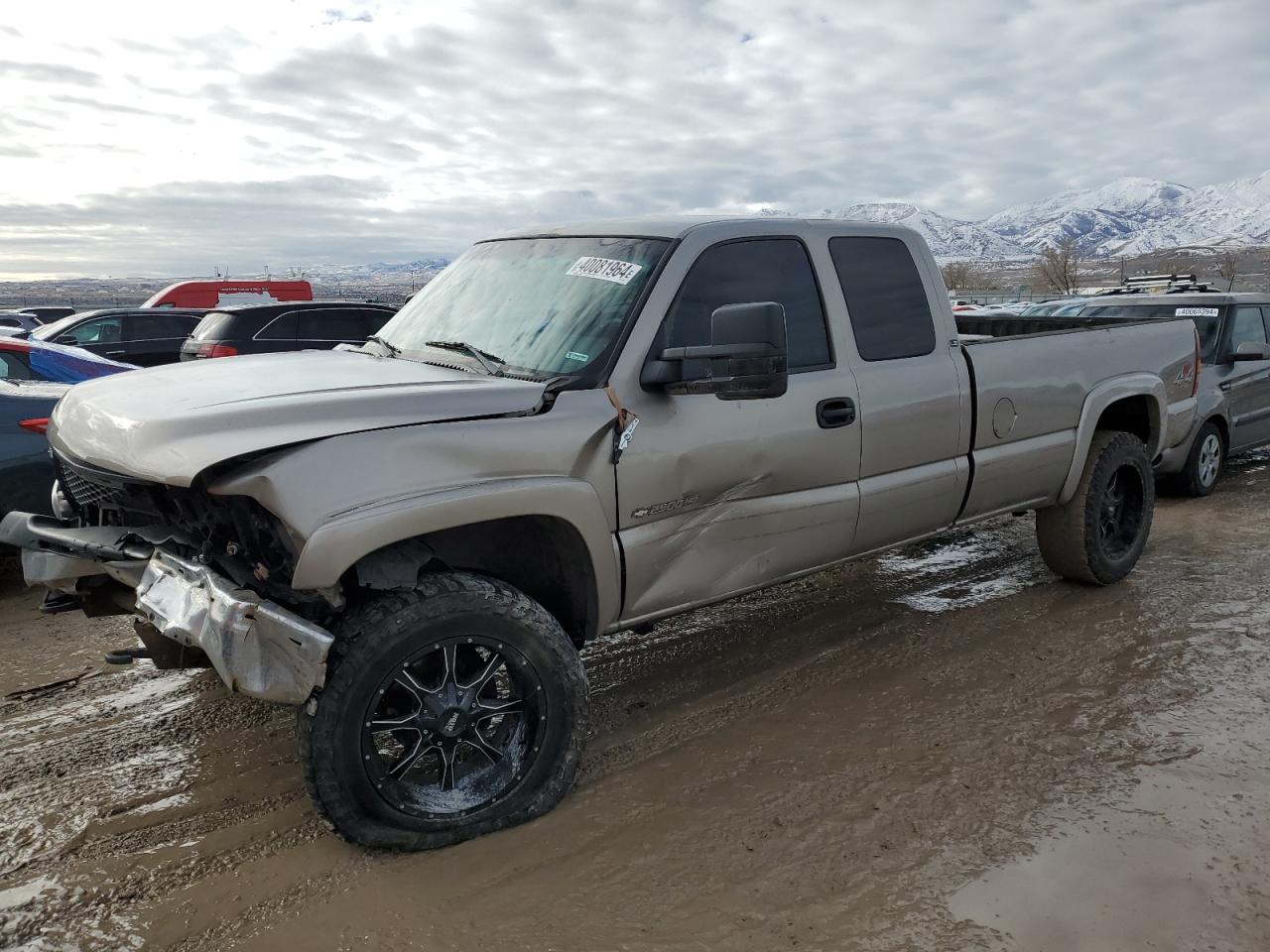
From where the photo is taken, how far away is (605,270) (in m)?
3.61

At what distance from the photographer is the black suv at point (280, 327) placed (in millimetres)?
11797

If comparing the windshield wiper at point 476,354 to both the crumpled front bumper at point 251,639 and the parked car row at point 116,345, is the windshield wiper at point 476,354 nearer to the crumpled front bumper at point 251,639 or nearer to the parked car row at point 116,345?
the crumpled front bumper at point 251,639

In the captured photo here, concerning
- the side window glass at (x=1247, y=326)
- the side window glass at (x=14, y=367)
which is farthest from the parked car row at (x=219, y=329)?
the side window glass at (x=1247, y=326)

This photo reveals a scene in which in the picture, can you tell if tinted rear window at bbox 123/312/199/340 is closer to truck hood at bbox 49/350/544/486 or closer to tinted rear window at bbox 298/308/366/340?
tinted rear window at bbox 298/308/366/340

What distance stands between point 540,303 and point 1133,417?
3843mm

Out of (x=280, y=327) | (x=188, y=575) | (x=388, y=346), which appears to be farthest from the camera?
(x=280, y=327)

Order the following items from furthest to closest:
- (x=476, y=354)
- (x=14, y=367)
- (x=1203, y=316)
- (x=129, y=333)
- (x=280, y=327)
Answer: (x=129, y=333) < (x=280, y=327) < (x=1203, y=316) < (x=14, y=367) < (x=476, y=354)

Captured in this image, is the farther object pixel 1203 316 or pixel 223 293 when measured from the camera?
pixel 223 293

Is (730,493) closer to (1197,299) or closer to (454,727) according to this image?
(454,727)

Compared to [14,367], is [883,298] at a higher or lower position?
higher

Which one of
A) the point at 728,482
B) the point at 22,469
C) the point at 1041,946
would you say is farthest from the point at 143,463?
the point at 22,469

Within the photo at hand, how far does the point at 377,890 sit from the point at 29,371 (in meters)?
5.80

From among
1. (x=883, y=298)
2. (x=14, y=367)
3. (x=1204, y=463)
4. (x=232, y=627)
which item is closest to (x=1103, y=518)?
(x=883, y=298)

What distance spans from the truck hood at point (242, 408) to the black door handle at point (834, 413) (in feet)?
3.97
